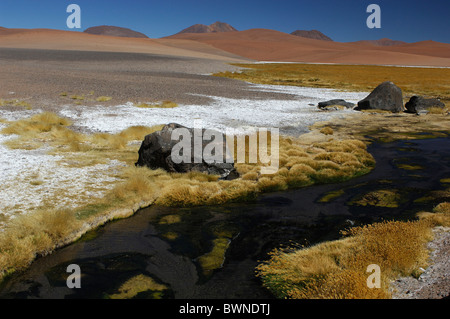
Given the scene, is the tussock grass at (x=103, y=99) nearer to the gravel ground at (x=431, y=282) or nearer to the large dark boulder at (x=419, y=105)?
the gravel ground at (x=431, y=282)

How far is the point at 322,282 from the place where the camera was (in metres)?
6.68

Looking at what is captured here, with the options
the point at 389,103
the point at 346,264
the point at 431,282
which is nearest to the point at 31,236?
the point at 346,264

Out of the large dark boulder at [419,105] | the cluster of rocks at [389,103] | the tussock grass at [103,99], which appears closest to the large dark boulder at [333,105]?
the cluster of rocks at [389,103]

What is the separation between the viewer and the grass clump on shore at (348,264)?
20.6 ft

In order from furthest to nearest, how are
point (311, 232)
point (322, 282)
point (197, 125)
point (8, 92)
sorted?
point (8, 92), point (197, 125), point (311, 232), point (322, 282)

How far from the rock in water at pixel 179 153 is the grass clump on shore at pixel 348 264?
5.86 m

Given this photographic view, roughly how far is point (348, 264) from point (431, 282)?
145cm

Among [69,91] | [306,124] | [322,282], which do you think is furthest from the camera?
[69,91]

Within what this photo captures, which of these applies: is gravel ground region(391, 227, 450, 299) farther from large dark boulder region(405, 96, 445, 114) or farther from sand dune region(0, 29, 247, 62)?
sand dune region(0, 29, 247, 62)

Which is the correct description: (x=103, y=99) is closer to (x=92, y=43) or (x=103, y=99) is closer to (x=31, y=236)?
(x=31, y=236)
